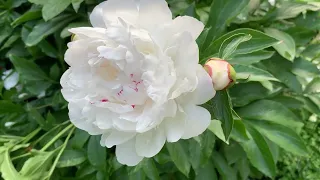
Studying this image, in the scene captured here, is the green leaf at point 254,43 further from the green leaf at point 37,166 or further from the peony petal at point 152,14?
the green leaf at point 37,166

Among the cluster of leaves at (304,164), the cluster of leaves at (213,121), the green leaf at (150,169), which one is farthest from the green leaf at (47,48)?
the cluster of leaves at (304,164)

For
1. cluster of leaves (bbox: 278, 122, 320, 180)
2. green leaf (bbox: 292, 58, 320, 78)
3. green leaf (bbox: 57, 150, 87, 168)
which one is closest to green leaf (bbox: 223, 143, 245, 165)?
green leaf (bbox: 292, 58, 320, 78)

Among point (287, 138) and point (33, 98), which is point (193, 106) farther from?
point (33, 98)

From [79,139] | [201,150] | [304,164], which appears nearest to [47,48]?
[79,139]

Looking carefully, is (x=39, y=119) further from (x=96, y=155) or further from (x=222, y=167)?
(x=222, y=167)

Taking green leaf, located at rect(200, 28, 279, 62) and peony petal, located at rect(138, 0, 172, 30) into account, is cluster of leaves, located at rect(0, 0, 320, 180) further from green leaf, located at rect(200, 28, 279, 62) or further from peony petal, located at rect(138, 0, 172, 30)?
peony petal, located at rect(138, 0, 172, 30)

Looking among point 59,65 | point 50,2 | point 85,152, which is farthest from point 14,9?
point 85,152

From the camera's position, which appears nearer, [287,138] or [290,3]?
[287,138]
